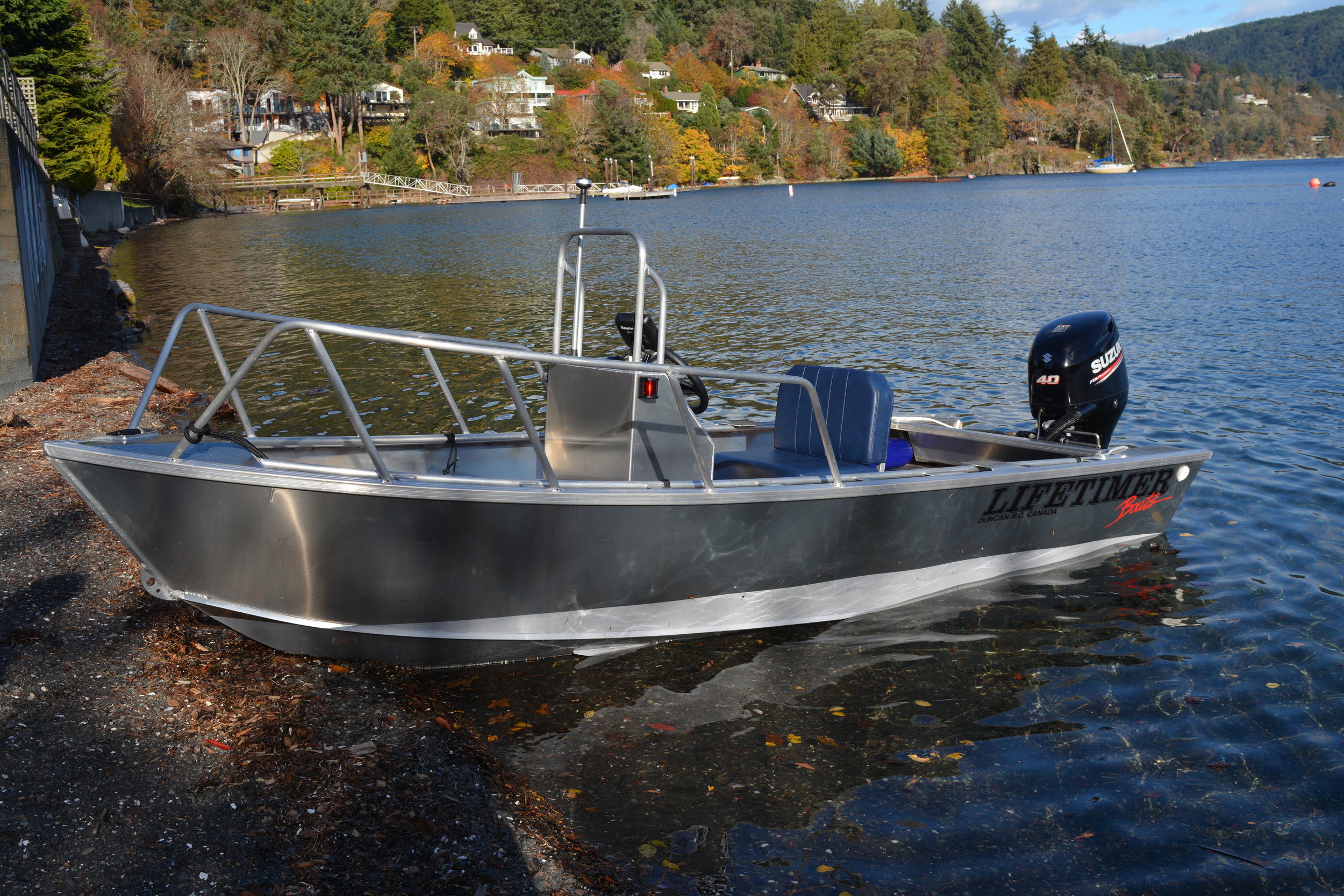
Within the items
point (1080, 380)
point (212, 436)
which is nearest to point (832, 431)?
point (1080, 380)

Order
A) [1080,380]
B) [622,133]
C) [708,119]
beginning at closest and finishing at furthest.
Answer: [1080,380] < [622,133] < [708,119]

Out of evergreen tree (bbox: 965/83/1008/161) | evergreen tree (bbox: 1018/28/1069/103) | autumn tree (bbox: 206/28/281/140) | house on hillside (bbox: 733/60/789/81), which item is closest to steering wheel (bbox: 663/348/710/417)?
autumn tree (bbox: 206/28/281/140)

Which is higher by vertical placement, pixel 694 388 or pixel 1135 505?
pixel 694 388

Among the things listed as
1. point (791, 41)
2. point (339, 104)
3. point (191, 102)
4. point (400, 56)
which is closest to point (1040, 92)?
point (791, 41)

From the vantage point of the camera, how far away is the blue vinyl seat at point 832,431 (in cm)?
667

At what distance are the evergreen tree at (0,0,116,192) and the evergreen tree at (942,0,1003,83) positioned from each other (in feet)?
450

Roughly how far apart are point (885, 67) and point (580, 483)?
14442cm

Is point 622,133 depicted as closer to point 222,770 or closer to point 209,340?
point 209,340

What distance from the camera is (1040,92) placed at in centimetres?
14888

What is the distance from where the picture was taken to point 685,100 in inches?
4889

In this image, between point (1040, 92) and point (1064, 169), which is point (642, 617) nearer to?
point (1064, 169)

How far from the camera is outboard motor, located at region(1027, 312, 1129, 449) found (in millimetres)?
7504

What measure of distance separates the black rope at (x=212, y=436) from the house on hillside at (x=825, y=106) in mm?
141077

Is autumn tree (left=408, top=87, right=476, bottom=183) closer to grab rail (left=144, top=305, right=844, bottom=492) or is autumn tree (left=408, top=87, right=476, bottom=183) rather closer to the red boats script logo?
the red boats script logo
